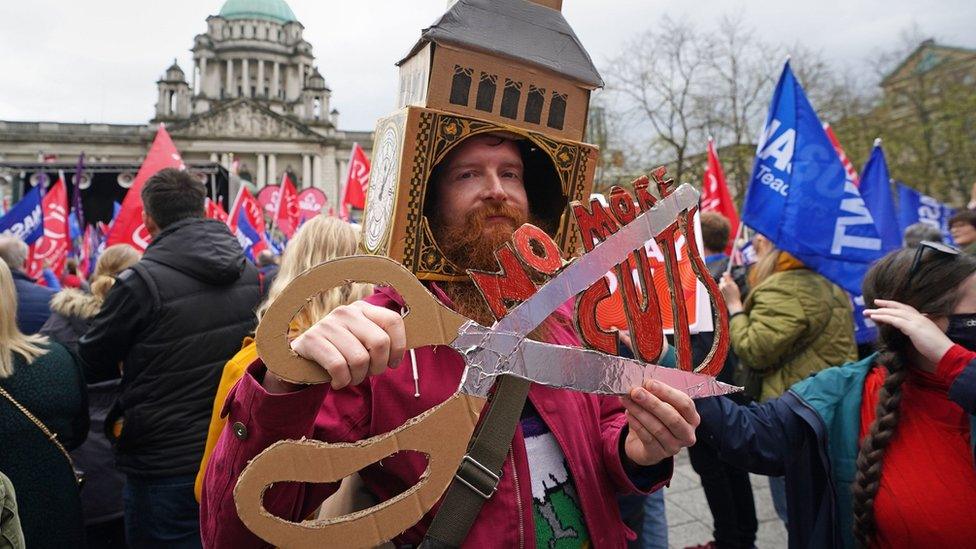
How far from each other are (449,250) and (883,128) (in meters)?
26.0

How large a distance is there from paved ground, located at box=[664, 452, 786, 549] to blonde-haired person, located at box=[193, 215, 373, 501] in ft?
10.5

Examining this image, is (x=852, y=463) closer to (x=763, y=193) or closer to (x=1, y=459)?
(x=763, y=193)

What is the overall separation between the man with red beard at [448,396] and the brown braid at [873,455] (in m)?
0.84

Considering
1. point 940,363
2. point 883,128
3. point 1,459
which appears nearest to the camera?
point 940,363

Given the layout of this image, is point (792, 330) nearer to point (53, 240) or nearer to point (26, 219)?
point (26, 219)

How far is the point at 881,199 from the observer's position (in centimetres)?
536

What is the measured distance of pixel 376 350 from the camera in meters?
1.00

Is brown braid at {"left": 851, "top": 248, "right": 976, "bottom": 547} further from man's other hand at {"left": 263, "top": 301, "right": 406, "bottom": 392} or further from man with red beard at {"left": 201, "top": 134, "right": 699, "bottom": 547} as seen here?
man's other hand at {"left": 263, "top": 301, "right": 406, "bottom": 392}

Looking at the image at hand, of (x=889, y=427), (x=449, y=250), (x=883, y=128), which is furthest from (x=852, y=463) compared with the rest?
(x=883, y=128)

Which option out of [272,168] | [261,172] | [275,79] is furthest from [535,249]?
[275,79]

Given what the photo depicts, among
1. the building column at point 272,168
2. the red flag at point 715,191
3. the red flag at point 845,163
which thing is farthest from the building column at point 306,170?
the red flag at point 845,163

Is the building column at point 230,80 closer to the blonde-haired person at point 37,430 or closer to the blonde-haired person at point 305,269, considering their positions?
the blonde-haired person at point 37,430

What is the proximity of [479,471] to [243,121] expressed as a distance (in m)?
62.9

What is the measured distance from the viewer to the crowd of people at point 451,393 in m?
1.27
